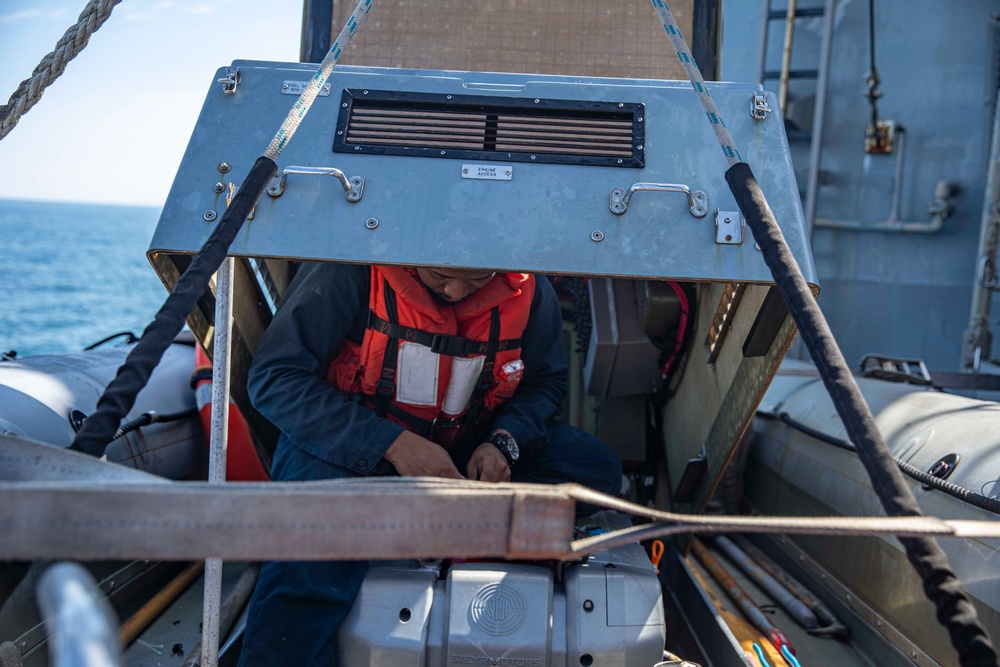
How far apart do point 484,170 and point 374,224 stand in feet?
0.93

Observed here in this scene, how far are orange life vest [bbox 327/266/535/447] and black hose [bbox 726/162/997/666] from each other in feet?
2.86

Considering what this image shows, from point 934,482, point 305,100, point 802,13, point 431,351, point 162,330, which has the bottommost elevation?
point 934,482

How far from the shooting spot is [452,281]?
2045 millimetres

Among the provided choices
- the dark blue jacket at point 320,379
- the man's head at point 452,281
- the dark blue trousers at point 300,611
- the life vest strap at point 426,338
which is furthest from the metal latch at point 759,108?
the dark blue trousers at point 300,611

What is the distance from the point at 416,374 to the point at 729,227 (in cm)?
87

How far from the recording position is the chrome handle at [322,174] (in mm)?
1833

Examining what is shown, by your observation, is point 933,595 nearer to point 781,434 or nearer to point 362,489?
point 362,489

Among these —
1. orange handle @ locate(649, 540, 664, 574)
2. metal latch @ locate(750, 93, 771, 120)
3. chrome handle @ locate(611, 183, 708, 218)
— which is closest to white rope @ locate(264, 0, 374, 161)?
chrome handle @ locate(611, 183, 708, 218)

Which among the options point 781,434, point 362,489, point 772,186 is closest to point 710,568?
point 781,434

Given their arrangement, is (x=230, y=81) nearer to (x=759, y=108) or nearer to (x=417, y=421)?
(x=417, y=421)

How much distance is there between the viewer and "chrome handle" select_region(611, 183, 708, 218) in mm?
1831

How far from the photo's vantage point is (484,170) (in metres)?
1.89

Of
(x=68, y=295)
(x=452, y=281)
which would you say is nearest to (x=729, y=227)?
(x=452, y=281)

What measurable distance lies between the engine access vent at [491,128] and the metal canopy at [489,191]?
0.01 metres
